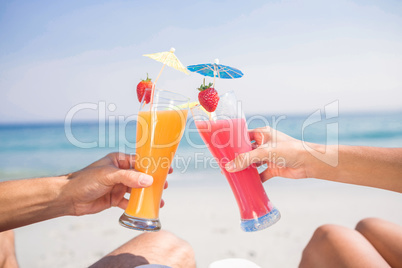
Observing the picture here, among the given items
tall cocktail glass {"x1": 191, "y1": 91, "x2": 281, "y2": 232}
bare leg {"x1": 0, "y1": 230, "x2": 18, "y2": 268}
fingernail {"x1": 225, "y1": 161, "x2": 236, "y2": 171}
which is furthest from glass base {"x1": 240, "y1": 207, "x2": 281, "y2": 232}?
bare leg {"x1": 0, "y1": 230, "x2": 18, "y2": 268}

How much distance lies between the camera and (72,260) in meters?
3.72

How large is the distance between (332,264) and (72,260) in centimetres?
297

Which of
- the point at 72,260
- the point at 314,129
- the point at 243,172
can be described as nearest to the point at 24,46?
the point at 314,129

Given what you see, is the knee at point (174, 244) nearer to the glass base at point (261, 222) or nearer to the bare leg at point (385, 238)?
the glass base at point (261, 222)

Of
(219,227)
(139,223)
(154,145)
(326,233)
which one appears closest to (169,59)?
(154,145)

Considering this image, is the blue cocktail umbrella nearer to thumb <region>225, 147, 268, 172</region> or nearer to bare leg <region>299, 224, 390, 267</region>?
thumb <region>225, 147, 268, 172</region>

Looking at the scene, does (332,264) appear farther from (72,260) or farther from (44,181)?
(72,260)

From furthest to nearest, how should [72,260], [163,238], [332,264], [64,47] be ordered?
1. [64,47]
2. [72,260]
3. [163,238]
4. [332,264]

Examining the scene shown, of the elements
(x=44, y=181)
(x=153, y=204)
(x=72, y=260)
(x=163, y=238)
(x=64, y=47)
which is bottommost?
(x=72, y=260)

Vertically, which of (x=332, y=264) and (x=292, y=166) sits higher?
(x=292, y=166)

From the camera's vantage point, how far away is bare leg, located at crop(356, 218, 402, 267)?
1.80 metres

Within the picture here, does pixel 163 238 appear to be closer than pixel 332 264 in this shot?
No

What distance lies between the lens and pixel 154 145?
1.96 meters

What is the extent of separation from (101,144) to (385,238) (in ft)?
52.1
